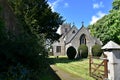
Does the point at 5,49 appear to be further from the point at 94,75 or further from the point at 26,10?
the point at 26,10

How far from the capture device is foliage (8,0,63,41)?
118ft

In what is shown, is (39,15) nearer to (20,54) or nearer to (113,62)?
(113,62)

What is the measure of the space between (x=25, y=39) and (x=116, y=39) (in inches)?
1140

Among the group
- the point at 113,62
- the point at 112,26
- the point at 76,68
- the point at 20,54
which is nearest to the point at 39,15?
the point at 112,26

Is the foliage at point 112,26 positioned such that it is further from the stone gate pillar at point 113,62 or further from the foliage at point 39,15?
the stone gate pillar at point 113,62

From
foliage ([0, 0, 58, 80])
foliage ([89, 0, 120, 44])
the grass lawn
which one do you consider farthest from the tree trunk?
foliage ([89, 0, 120, 44])

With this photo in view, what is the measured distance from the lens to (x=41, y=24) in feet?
127

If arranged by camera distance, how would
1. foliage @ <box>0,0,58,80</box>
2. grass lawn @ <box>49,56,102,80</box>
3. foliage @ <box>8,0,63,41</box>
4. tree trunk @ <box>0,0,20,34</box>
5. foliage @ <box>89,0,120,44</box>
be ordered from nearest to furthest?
foliage @ <box>0,0,58,80</box>, tree trunk @ <box>0,0,20,34</box>, grass lawn @ <box>49,56,102,80</box>, foliage @ <box>89,0,120,44</box>, foliage @ <box>8,0,63,41</box>

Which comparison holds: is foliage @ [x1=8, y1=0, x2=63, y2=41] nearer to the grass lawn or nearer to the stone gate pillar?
the grass lawn

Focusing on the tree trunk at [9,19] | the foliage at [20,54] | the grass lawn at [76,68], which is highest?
the tree trunk at [9,19]

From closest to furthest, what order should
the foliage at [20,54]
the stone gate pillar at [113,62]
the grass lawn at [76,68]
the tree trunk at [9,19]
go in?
1. the foliage at [20,54]
2. the stone gate pillar at [113,62]
3. the tree trunk at [9,19]
4. the grass lawn at [76,68]

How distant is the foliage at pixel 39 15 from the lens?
36031 millimetres

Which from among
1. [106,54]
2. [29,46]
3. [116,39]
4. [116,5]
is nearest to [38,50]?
[29,46]

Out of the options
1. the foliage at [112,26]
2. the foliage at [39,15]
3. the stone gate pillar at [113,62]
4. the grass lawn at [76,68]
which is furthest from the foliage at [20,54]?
the foliage at [112,26]
